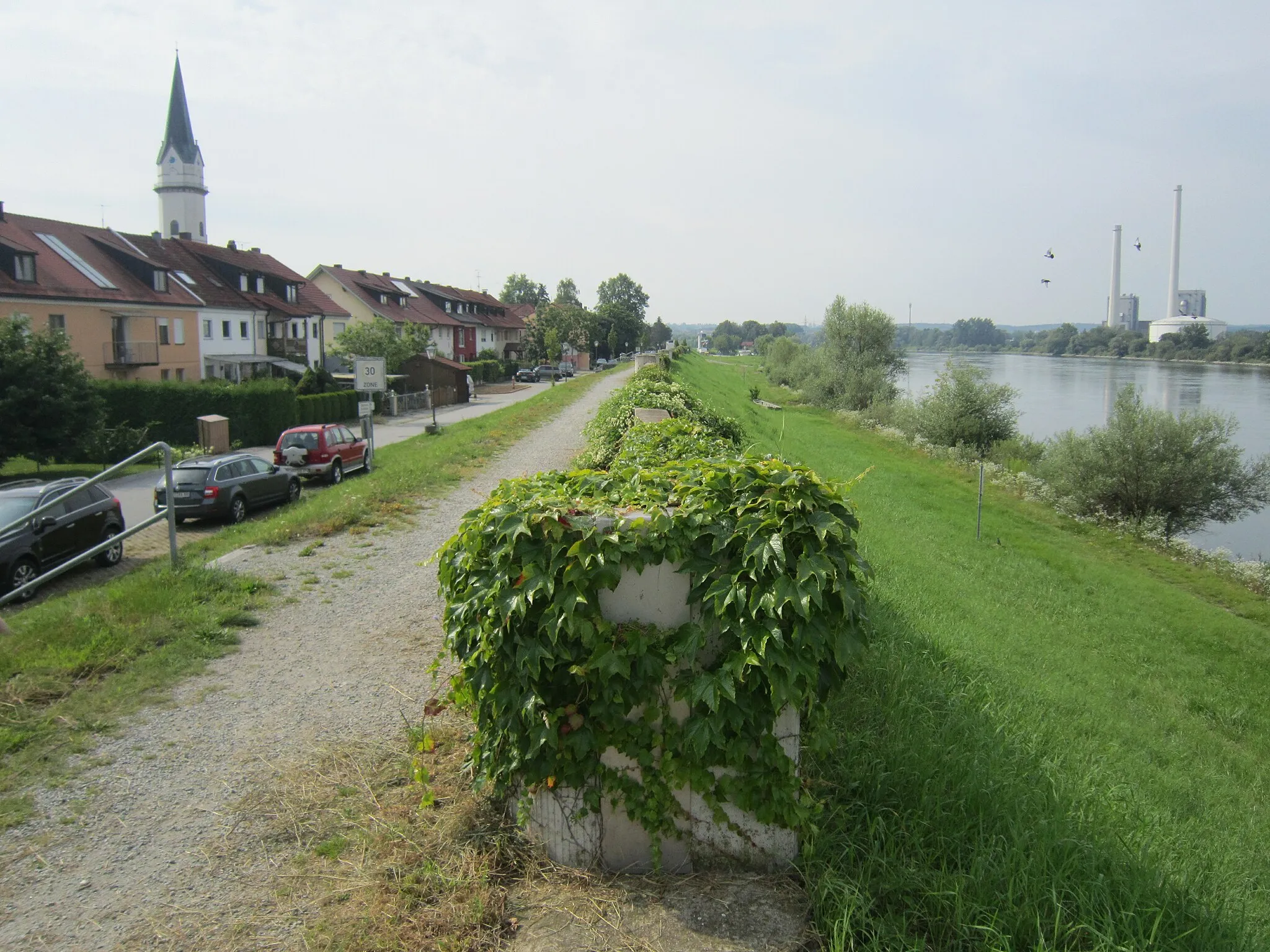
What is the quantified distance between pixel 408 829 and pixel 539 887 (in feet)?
2.50

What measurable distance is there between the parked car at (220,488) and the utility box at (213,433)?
536 inches

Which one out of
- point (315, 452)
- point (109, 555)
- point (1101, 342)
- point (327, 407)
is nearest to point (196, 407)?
point (327, 407)

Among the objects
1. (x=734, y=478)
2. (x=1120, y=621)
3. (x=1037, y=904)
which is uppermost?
(x=734, y=478)

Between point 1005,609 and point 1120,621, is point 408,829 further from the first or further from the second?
point 1120,621

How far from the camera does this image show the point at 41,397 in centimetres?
2509

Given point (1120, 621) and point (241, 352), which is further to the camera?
point (241, 352)

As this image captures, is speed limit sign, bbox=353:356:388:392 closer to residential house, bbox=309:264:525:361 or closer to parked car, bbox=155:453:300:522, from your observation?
parked car, bbox=155:453:300:522

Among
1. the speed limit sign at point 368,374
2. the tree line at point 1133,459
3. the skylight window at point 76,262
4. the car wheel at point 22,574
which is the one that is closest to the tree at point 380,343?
the skylight window at point 76,262

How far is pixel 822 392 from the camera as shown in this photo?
60.8 m

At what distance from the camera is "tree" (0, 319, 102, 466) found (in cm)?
2488

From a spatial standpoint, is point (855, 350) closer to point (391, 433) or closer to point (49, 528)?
point (391, 433)

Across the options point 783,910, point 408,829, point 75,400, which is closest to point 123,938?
point 408,829

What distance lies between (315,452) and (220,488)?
5315 millimetres

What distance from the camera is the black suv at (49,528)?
491 inches
